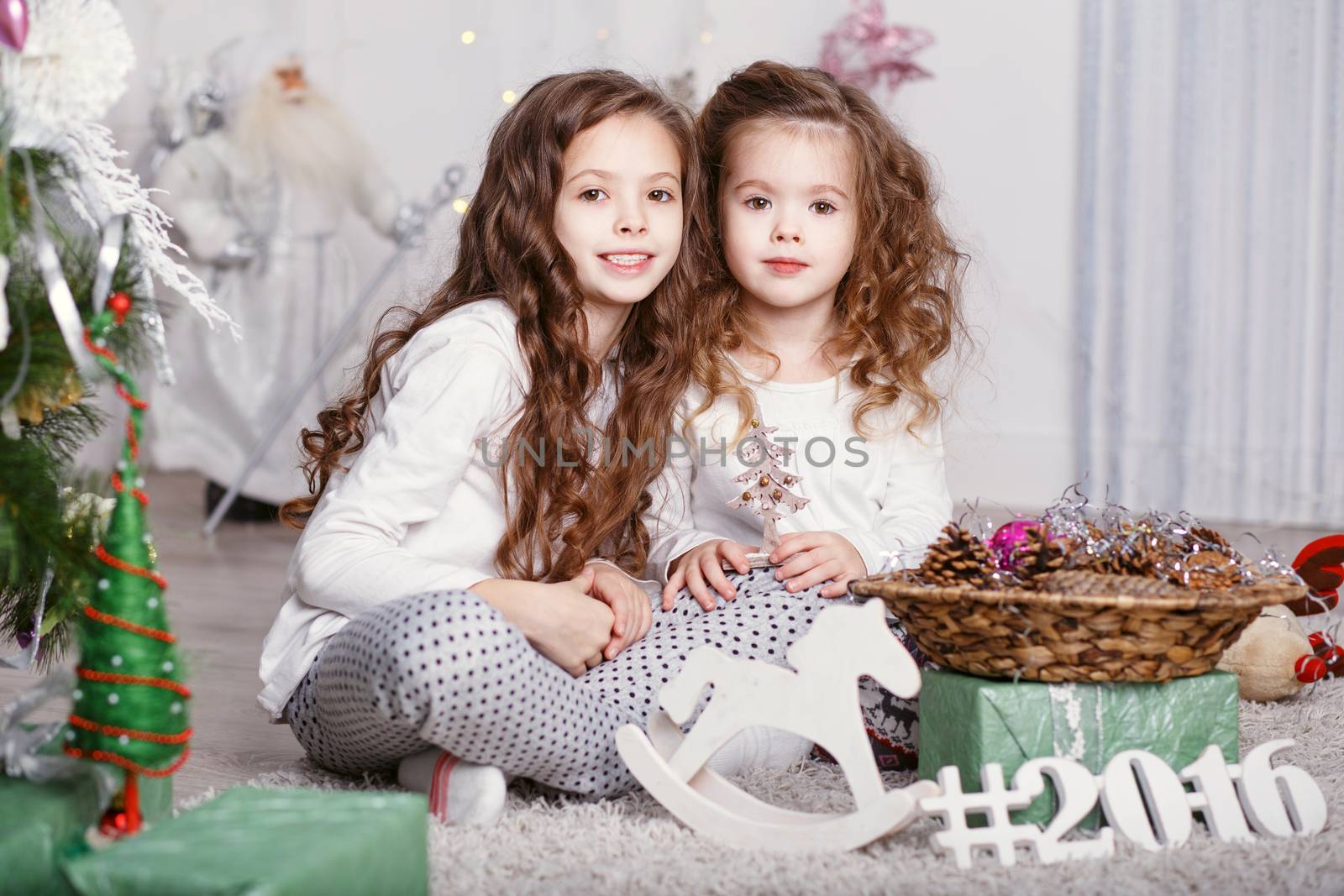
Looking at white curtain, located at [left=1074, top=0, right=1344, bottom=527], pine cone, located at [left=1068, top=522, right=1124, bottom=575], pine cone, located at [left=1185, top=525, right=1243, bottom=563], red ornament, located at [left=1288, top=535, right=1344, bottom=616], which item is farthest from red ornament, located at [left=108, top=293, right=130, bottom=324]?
white curtain, located at [left=1074, top=0, right=1344, bottom=527]

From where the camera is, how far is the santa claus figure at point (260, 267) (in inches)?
116

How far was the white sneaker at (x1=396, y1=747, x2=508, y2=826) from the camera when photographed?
99 centimetres

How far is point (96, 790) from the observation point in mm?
774

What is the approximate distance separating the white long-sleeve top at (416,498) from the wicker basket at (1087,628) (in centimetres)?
39

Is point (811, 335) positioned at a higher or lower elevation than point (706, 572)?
higher

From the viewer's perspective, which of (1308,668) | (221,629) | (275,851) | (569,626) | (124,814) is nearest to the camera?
(275,851)

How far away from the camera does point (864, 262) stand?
1461 mm

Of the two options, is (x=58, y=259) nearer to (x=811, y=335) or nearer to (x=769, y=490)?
(x=769, y=490)

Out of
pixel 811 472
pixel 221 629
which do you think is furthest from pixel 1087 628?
pixel 221 629

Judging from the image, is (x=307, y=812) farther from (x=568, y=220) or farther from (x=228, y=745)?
(x=568, y=220)

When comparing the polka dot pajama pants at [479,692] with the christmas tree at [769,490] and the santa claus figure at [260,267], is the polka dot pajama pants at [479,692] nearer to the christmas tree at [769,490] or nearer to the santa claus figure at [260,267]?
the christmas tree at [769,490]

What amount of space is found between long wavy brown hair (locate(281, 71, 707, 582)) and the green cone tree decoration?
48 cm

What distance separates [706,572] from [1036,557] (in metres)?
0.37

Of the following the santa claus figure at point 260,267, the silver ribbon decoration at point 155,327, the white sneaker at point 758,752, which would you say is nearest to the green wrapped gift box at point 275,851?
the silver ribbon decoration at point 155,327
